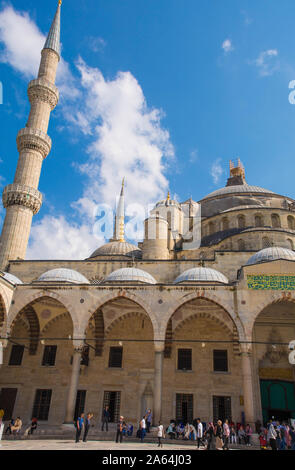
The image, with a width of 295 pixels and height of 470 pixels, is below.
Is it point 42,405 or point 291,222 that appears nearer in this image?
point 42,405

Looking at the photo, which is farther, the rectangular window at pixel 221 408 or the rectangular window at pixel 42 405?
the rectangular window at pixel 42 405

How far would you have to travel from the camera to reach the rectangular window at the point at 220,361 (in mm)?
14383

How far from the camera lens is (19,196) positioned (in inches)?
768

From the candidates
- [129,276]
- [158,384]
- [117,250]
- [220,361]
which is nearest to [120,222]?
[117,250]

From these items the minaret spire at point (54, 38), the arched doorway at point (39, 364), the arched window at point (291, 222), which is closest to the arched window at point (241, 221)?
the arched window at point (291, 222)

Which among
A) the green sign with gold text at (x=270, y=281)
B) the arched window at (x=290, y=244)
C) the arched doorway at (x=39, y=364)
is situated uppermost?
the arched window at (x=290, y=244)

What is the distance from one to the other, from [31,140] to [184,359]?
1454 cm

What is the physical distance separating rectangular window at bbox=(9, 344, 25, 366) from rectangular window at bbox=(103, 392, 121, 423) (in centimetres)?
399

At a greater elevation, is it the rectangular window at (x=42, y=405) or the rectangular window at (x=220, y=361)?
the rectangular window at (x=220, y=361)

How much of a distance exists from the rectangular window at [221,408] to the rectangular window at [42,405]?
21.6 feet

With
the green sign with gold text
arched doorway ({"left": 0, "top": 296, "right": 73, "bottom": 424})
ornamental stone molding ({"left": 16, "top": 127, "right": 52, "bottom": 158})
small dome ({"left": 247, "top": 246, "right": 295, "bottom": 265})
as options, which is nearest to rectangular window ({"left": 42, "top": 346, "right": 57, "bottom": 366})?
arched doorway ({"left": 0, "top": 296, "right": 73, "bottom": 424})

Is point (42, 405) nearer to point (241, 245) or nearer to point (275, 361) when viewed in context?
point (275, 361)

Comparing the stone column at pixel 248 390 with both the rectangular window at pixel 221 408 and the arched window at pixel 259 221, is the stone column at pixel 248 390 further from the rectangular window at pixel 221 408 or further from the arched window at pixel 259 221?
the arched window at pixel 259 221

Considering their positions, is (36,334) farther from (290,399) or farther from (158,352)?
(290,399)
